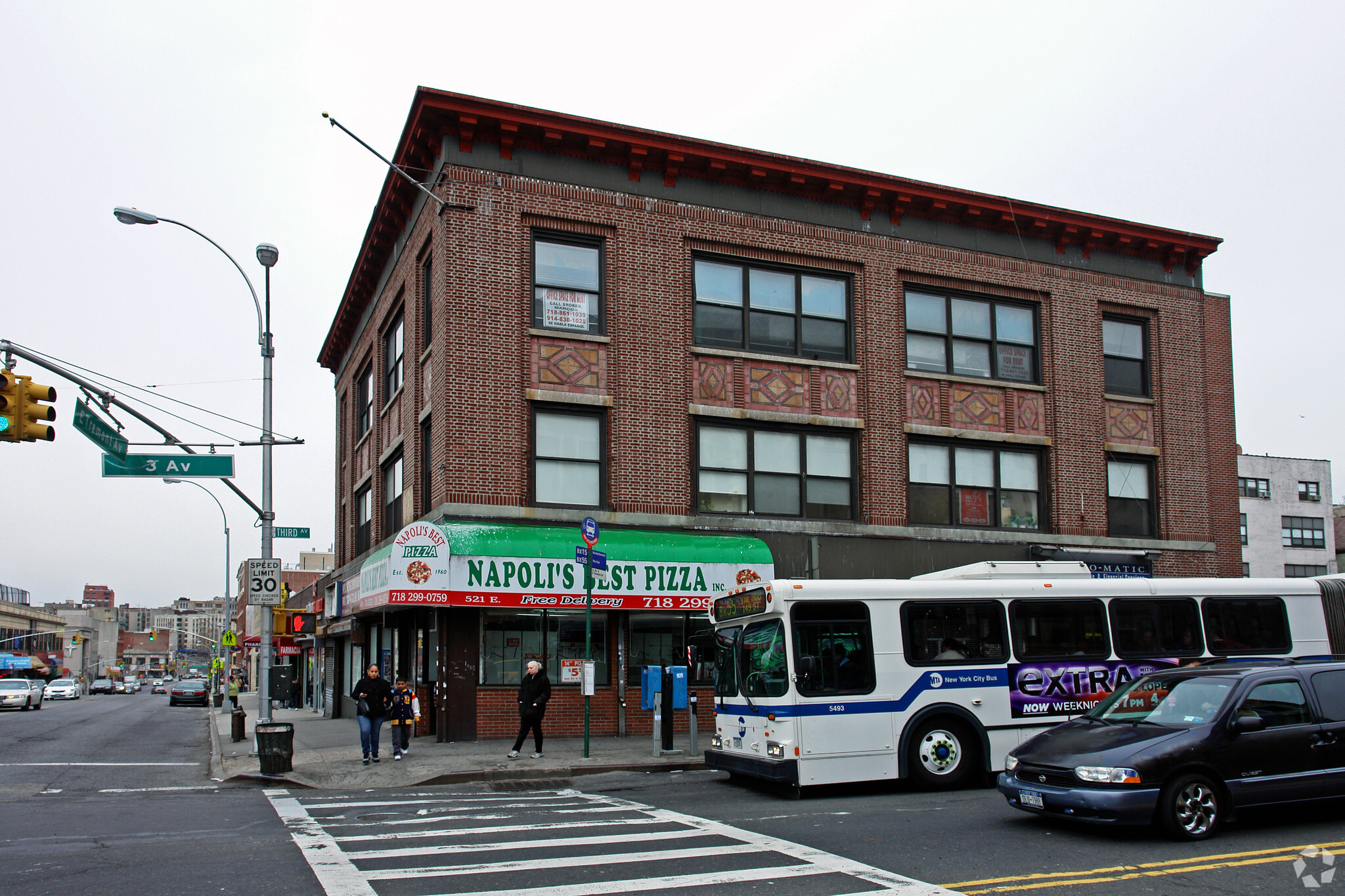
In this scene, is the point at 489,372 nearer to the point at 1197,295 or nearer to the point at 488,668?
the point at 488,668

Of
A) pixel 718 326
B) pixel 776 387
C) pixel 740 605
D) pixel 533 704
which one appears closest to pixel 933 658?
pixel 740 605

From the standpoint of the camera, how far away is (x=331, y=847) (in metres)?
9.40

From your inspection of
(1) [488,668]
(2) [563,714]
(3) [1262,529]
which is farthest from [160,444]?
(3) [1262,529]

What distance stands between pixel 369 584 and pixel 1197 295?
2088cm

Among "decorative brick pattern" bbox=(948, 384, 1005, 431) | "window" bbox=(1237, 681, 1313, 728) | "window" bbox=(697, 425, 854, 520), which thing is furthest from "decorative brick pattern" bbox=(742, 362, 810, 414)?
"window" bbox=(1237, 681, 1313, 728)

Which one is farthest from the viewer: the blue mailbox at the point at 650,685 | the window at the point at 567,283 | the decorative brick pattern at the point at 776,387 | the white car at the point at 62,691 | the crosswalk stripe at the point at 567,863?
the white car at the point at 62,691

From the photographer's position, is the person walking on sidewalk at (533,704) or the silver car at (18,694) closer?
the person walking on sidewalk at (533,704)

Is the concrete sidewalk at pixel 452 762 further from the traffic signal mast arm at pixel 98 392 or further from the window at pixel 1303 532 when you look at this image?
the window at pixel 1303 532

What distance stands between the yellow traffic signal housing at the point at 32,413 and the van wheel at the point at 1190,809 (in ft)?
47.7

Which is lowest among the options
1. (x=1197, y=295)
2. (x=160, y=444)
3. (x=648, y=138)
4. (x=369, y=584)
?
(x=369, y=584)

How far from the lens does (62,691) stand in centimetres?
6294

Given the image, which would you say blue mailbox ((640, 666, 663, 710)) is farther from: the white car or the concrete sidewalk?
the white car

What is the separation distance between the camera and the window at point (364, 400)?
1147 inches

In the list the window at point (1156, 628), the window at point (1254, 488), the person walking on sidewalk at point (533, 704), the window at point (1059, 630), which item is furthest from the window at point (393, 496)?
the window at point (1254, 488)
